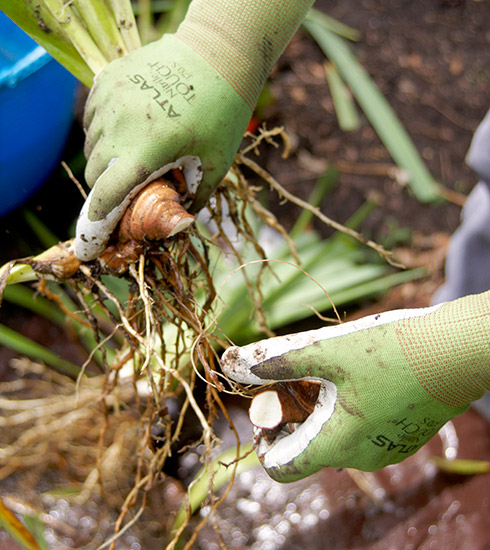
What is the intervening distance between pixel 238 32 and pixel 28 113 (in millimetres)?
648

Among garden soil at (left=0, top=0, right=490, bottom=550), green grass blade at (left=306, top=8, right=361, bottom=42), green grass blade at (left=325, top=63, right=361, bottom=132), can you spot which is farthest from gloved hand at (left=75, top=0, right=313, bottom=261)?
green grass blade at (left=306, top=8, right=361, bottom=42)

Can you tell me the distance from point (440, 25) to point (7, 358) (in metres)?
2.09

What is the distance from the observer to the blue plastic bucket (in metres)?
1.15

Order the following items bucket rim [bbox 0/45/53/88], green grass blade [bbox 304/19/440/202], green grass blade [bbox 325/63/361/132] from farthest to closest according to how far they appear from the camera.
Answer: green grass blade [bbox 325/63/361/132], green grass blade [bbox 304/19/440/202], bucket rim [bbox 0/45/53/88]

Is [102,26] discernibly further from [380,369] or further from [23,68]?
[380,369]

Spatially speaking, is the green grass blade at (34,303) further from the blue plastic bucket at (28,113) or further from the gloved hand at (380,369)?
the gloved hand at (380,369)

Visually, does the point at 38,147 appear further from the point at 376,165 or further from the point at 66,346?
the point at 376,165

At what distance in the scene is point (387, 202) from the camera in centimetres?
188

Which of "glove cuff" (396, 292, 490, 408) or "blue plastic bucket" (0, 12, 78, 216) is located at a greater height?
"blue plastic bucket" (0, 12, 78, 216)

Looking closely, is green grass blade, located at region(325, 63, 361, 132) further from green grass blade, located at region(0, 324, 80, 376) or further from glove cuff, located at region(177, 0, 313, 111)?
green grass blade, located at region(0, 324, 80, 376)

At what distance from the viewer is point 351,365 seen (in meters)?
0.68

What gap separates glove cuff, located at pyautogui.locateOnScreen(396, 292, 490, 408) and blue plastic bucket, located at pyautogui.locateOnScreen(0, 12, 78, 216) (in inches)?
38.0

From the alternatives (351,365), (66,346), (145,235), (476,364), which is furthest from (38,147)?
(476,364)

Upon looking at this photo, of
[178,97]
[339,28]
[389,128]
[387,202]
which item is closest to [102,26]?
[178,97]
